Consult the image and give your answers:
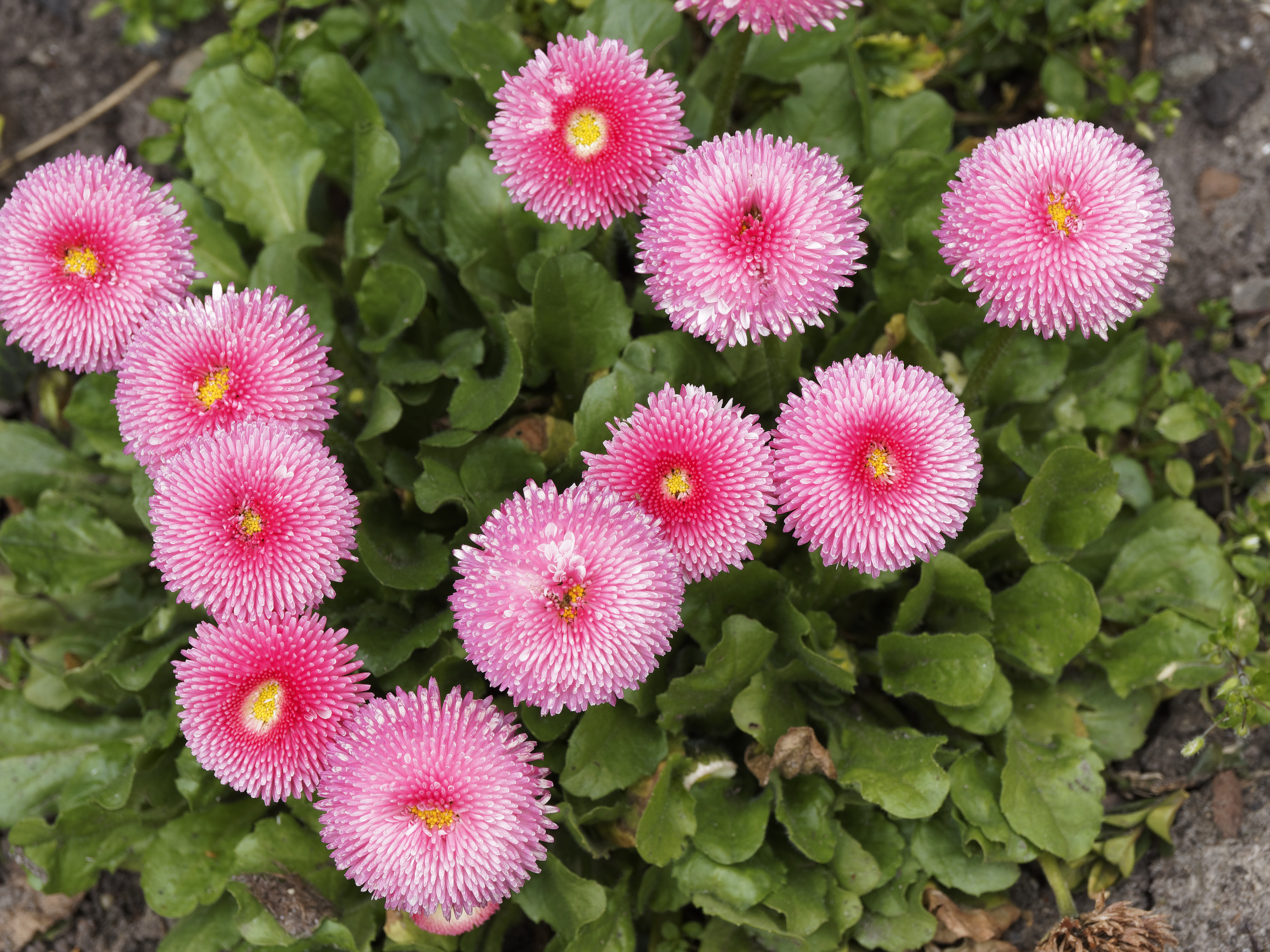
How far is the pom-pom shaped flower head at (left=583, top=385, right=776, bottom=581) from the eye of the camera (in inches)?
86.8

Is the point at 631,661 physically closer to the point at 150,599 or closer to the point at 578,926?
the point at 578,926

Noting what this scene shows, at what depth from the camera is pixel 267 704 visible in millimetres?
2275

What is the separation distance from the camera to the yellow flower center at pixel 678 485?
88.2 inches

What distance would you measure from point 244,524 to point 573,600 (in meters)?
0.74

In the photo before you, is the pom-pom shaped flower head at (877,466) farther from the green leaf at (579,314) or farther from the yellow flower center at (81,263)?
the yellow flower center at (81,263)

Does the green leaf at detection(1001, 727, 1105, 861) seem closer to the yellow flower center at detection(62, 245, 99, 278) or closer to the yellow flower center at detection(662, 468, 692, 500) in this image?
the yellow flower center at detection(662, 468, 692, 500)

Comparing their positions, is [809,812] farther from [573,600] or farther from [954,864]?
[573,600]

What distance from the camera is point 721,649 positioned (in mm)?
2621

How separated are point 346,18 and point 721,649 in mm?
2628

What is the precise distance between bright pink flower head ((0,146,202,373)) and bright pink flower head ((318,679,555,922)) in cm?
116

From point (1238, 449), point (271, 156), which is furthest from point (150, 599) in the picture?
point (1238, 449)

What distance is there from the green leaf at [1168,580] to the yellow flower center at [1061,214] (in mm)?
1310

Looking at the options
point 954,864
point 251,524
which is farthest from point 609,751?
point 251,524

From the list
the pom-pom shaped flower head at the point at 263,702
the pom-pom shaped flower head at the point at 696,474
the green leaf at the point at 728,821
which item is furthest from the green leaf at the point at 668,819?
the pom-pom shaped flower head at the point at 263,702
